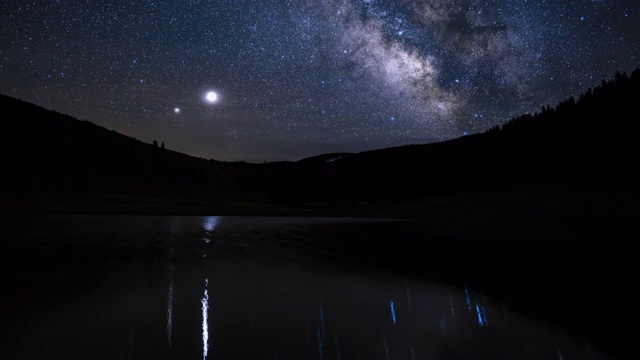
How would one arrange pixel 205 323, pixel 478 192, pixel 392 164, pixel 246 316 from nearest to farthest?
pixel 205 323
pixel 246 316
pixel 478 192
pixel 392 164

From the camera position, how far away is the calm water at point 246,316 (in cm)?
529

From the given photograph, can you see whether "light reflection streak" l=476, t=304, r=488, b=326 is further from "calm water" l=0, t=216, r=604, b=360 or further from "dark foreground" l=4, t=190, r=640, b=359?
"dark foreground" l=4, t=190, r=640, b=359

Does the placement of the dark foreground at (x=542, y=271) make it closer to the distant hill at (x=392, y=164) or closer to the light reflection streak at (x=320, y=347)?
the light reflection streak at (x=320, y=347)

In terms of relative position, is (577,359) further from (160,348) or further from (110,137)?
(110,137)

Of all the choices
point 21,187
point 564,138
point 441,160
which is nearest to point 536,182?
point 564,138

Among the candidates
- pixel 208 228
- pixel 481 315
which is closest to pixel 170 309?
pixel 481 315

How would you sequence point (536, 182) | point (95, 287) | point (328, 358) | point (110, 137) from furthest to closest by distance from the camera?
point (110, 137)
point (536, 182)
point (95, 287)
point (328, 358)

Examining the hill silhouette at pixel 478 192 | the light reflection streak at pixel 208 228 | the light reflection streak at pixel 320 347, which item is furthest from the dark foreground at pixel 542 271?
the light reflection streak at pixel 208 228

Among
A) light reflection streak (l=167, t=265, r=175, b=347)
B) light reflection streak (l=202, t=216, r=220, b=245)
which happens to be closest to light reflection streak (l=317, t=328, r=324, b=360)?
light reflection streak (l=167, t=265, r=175, b=347)

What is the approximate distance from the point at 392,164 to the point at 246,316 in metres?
88.4

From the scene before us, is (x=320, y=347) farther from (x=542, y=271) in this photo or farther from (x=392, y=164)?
(x=392, y=164)

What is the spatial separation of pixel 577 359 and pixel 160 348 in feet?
20.5

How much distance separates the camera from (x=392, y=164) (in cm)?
9250

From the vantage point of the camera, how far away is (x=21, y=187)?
253ft
